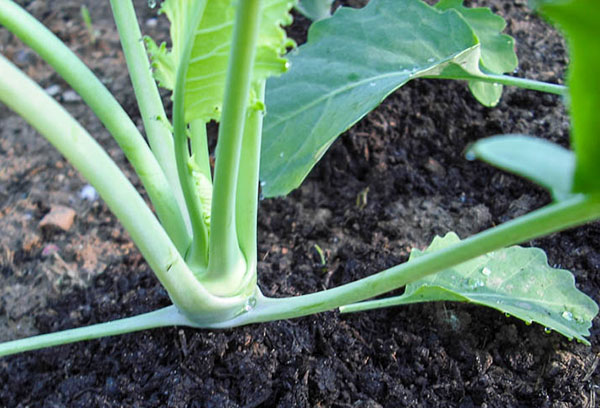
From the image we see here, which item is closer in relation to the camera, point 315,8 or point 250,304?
point 250,304

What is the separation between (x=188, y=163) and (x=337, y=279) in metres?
0.38

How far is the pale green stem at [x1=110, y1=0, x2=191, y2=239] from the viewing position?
0.79 m

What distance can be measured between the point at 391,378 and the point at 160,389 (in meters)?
0.32

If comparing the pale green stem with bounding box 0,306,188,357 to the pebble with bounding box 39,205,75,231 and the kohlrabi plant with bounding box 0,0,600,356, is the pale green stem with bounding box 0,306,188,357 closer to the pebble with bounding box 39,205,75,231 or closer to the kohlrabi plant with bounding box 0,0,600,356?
the kohlrabi plant with bounding box 0,0,600,356

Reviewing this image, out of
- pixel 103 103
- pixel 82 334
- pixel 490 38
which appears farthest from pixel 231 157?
pixel 490 38

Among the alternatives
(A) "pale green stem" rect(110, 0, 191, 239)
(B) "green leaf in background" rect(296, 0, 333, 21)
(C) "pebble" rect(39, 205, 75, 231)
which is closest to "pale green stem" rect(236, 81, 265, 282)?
(A) "pale green stem" rect(110, 0, 191, 239)

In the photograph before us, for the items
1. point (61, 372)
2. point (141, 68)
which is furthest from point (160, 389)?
point (141, 68)

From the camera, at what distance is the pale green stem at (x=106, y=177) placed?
1.68 ft

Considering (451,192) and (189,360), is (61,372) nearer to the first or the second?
(189,360)

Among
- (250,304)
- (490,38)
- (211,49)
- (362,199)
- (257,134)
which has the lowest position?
(362,199)

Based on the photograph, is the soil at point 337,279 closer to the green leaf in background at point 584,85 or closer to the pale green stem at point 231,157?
the pale green stem at point 231,157

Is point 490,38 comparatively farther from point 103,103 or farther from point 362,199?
point 103,103

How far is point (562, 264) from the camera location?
94cm

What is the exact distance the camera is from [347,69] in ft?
2.92
